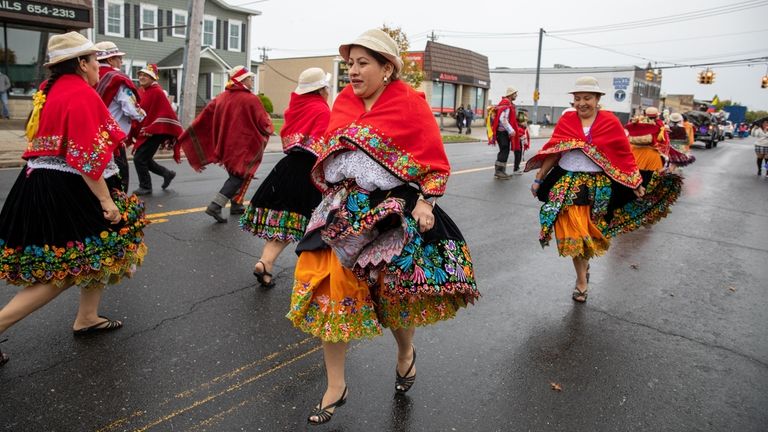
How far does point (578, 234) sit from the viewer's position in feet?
15.4

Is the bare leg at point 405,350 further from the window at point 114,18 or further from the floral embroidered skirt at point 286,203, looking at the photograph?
the window at point 114,18

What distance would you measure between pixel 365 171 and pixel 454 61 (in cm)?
4008

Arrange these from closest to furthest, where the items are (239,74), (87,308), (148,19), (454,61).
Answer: (87,308) → (239,74) → (148,19) → (454,61)

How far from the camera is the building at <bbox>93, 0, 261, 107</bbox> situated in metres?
27.1

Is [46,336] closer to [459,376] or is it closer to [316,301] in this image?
[316,301]

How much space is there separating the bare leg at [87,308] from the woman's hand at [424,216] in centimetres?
225

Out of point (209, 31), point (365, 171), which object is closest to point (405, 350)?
point (365, 171)

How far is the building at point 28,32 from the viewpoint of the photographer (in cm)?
1853

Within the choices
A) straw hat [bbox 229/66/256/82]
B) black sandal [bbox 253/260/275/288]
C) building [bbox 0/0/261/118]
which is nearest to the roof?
building [bbox 0/0/261/118]

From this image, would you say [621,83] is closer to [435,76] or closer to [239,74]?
[435,76]

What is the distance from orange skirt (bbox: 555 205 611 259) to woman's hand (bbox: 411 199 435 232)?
2319mm

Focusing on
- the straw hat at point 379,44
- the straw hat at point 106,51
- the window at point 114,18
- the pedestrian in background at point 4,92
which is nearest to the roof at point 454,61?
the window at point 114,18

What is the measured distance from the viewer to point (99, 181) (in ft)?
10.8

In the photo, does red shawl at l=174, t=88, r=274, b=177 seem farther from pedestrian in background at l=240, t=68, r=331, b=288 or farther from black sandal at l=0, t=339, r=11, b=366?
black sandal at l=0, t=339, r=11, b=366
